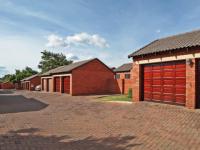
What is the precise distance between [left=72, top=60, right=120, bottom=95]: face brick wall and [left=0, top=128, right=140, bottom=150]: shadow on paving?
847 inches

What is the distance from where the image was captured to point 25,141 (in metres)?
7.19

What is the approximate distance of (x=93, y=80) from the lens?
103 feet

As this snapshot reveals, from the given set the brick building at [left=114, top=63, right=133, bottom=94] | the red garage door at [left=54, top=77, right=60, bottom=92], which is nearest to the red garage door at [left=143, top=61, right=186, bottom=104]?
the brick building at [left=114, top=63, right=133, bottom=94]

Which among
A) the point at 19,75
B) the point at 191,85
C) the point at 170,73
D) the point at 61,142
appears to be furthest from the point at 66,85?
the point at 19,75

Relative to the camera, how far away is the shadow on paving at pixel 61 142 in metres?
6.62

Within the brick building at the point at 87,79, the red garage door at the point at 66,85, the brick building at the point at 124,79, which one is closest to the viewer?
the brick building at the point at 87,79

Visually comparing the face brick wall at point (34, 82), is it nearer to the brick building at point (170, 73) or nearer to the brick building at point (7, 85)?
the brick building at point (7, 85)

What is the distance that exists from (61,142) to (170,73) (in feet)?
29.8

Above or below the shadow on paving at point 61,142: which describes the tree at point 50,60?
above

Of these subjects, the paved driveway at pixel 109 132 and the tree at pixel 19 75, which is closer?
the paved driveway at pixel 109 132

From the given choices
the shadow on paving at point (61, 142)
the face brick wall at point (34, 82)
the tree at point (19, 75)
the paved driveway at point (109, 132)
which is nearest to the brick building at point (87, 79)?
the paved driveway at point (109, 132)

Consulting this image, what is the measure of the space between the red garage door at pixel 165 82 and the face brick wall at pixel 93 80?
14667mm

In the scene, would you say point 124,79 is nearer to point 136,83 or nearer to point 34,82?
point 136,83

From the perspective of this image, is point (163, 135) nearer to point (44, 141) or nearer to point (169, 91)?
point (44, 141)
